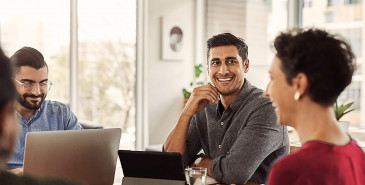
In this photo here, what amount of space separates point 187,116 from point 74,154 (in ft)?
2.84

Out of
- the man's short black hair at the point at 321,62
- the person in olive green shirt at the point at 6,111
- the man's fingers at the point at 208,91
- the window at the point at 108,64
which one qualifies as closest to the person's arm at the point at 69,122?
the man's fingers at the point at 208,91

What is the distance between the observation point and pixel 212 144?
245 centimetres

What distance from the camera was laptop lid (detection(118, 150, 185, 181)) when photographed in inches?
68.1

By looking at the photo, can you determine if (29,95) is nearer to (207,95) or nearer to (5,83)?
(207,95)

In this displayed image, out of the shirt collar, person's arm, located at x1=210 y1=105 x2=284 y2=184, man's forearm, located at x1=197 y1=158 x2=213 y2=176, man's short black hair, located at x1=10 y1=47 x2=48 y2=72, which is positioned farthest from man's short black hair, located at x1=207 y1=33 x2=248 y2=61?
man's short black hair, located at x1=10 y1=47 x2=48 y2=72

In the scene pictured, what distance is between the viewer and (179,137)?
2475mm

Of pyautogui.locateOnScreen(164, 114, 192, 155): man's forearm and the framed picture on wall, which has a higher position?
the framed picture on wall

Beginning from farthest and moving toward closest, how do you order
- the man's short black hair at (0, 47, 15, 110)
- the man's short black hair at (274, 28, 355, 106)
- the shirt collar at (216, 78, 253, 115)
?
1. the shirt collar at (216, 78, 253, 115)
2. the man's short black hair at (274, 28, 355, 106)
3. the man's short black hair at (0, 47, 15, 110)

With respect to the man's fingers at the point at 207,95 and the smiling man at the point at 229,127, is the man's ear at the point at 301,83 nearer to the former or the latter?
the smiling man at the point at 229,127

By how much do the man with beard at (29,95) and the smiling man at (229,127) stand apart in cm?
78

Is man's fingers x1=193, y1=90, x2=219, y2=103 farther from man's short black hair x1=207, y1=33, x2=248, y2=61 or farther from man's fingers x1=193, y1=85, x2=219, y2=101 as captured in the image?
man's short black hair x1=207, y1=33, x2=248, y2=61

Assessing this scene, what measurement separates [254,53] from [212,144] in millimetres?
3496

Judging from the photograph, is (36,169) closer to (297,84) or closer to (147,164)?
(147,164)

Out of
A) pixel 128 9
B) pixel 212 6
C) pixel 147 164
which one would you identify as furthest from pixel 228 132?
pixel 212 6
